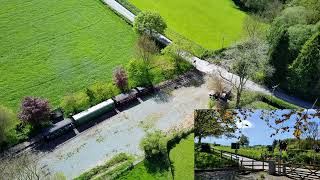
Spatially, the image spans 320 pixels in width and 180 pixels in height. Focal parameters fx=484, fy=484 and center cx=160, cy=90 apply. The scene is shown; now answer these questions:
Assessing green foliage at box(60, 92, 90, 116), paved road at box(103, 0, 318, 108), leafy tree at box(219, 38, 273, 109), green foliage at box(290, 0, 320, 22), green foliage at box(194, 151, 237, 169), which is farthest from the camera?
green foliage at box(290, 0, 320, 22)

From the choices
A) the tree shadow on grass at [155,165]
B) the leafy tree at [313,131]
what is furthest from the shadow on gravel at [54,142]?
the leafy tree at [313,131]

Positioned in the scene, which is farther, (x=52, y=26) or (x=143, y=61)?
(x=52, y=26)

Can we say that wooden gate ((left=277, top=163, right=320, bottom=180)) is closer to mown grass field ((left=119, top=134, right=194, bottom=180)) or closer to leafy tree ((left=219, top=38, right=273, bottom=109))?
mown grass field ((left=119, top=134, right=194, bottom=180))

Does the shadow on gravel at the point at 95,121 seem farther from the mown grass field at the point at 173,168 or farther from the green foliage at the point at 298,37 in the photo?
the green foliage at the point at 298,37

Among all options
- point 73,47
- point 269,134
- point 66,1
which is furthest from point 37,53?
point 269,134

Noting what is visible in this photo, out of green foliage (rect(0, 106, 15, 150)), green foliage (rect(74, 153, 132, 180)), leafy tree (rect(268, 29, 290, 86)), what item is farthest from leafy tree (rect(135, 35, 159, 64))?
green foliage (rect(0, 106, 15, 150))

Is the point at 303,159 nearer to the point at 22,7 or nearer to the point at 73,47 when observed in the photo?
the point at 73,47

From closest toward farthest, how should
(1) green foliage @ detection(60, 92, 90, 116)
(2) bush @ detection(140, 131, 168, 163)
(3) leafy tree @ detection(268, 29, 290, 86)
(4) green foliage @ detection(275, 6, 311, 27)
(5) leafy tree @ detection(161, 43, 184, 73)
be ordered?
(2) bush @ detection(140, 131, 168, 163), (1) green foliage @ detection(60, 92, 90, 116), (3) leafy tree @ detection(268, 29, 290, 86), (5) leafy tree @ detection(161, 43, 184, 73), (4) green foliage @ detection(275, 6, 311, 27)
